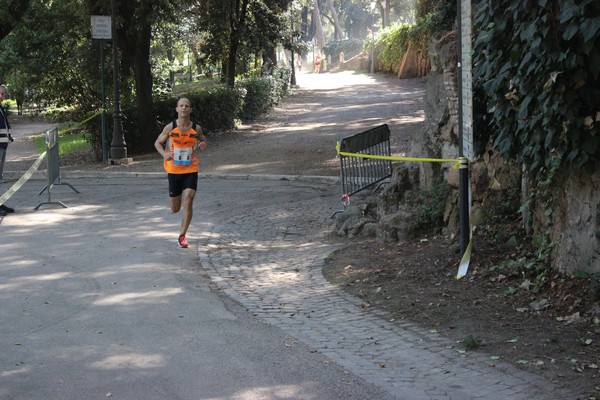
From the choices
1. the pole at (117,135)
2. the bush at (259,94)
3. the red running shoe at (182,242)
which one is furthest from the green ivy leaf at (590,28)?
the bush at (259,94)

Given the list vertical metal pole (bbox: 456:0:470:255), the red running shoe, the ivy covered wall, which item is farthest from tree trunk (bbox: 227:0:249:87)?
the ivy covered wall

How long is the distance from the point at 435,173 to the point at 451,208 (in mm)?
1404

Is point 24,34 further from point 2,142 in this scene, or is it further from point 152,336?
point 152,336

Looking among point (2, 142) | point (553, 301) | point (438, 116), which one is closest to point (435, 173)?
point (438, 116)

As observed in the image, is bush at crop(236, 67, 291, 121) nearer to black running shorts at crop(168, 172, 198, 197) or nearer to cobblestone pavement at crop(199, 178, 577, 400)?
cobblestone pavement at crop(199, 178, 577, 400)

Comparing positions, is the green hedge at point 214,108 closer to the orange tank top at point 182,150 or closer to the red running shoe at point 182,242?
the orange tank top at point 182,150

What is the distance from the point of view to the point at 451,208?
9938 millimetres

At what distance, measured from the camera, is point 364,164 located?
14453 mm

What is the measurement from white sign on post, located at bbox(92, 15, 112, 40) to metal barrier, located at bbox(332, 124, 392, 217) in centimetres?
812

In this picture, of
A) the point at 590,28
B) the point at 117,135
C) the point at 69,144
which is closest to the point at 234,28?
the point at 69,144

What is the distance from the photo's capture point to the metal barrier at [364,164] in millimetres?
13482

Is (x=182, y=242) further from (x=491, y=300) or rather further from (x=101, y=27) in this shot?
(x=101, y=27)

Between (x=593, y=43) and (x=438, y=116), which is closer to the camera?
(x=593, y=43)

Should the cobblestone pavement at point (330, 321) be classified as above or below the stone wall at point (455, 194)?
below
